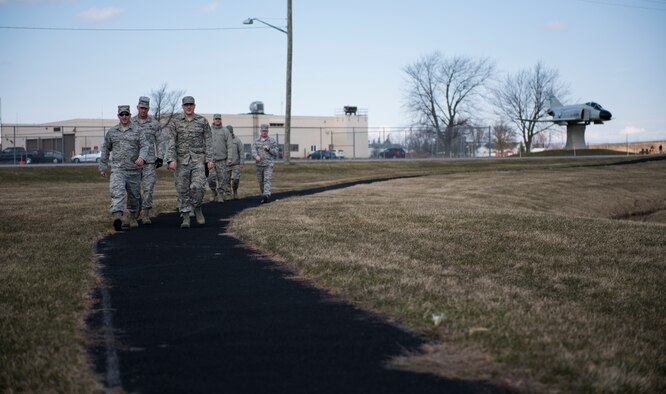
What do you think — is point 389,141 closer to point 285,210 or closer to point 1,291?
point 285,210

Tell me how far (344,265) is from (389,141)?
51933 millimetres

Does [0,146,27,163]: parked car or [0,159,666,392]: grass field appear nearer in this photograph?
[0,159,666,392]: grass field

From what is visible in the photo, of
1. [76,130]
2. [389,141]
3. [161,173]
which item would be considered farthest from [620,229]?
[389,141]

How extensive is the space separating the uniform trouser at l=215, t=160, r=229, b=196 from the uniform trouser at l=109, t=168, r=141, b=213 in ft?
19.8

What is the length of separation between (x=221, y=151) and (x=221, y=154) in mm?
80

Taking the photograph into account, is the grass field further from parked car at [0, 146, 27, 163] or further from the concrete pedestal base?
the concrete pedestal base

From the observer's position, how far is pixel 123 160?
528 inches

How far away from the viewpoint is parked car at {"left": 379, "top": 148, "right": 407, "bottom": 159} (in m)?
60.5

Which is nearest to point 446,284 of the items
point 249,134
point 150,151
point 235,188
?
point 150,151

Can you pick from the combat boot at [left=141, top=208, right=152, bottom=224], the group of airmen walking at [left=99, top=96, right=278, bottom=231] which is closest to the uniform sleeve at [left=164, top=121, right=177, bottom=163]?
the group of airmen walking at [left=99, top=96, right=278, bottom=231]

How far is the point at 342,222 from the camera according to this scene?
13508 millimetres

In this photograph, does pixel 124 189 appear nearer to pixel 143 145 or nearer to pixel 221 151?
pixel 143 145

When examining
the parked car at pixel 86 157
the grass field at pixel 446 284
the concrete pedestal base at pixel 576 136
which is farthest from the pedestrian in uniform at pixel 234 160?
the concrete pedestal base at pixel 576 136

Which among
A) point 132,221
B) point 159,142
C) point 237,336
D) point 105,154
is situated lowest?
point 237,336
